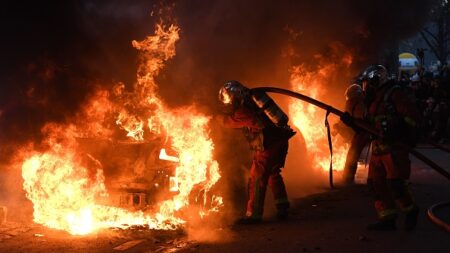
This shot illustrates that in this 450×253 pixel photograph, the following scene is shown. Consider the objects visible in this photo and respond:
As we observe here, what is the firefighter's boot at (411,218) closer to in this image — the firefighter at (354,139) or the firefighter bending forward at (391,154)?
the firefighter bending forward at (391,154)

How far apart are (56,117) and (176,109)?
176cm

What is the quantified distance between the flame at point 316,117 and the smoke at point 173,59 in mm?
712

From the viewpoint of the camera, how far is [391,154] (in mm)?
5801

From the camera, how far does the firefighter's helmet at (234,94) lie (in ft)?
22.0

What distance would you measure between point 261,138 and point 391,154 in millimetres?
1597

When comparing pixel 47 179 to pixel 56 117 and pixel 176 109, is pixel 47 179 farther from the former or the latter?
pixel 176 109

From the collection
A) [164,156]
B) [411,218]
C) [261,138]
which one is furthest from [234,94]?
[411,218]

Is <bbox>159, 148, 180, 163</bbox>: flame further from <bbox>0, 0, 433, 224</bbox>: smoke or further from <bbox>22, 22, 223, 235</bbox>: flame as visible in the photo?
<bbox>0, 0, 433, 224</bbox>: smoke

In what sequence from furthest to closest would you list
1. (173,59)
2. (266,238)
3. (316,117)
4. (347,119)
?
(316,117) < (173,59) < (347,119) < (266,238)

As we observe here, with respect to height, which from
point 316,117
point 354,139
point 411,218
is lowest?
point 411,218

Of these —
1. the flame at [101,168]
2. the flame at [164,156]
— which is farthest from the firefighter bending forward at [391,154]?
the flame at [164,156]

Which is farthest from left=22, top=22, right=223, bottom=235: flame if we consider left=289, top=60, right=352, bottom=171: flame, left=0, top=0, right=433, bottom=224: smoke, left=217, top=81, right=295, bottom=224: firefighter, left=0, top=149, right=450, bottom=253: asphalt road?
left=289, top=60, right=352, bottom=171: flame

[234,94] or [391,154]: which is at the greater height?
[234,94]

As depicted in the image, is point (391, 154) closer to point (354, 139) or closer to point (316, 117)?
point (354, 139)
